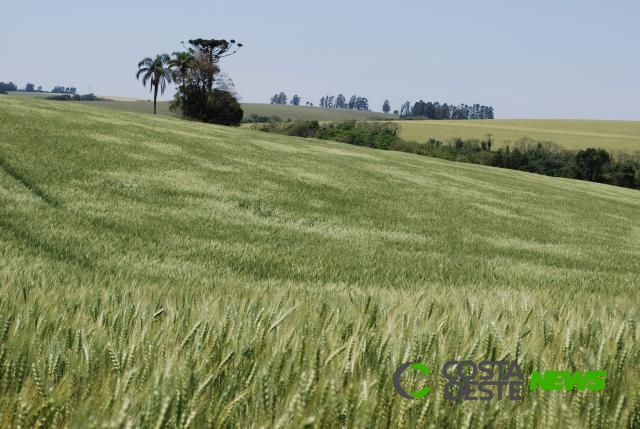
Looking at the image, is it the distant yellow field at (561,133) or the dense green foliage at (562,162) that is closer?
the dense green foliage at (562,162)

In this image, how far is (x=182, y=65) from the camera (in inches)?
2618

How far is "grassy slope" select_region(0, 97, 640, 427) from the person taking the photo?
111 centimetres

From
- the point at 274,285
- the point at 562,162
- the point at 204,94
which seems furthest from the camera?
the point at 562,162

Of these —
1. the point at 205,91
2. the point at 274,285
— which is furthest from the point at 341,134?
the point at 274,285

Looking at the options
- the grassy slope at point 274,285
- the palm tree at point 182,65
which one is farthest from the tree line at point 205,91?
the grassy slope at point 274,285

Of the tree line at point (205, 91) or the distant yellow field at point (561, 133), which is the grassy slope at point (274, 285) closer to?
the tree line at point (205, 91)

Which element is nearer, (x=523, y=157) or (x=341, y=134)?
(x=523, y=157)

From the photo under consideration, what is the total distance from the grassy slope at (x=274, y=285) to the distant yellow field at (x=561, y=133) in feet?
297

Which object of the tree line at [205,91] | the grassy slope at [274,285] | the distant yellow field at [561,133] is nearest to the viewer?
the grassy slope at [274,285]

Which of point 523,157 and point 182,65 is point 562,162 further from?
point 182,65

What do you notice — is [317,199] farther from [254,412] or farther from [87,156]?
[254,412]

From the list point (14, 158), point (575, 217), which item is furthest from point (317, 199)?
point (575, 217)

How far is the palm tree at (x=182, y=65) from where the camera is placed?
62.3 meters

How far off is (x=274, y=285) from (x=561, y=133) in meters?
129
